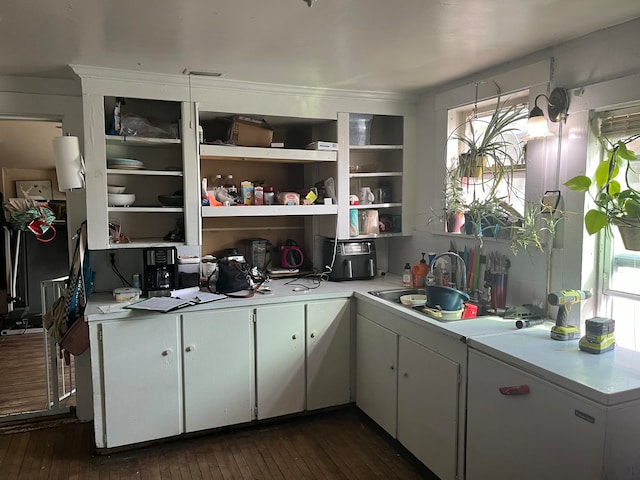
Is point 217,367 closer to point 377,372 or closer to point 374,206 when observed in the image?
point 377,372

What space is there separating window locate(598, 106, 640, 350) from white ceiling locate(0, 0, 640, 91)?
0.43 m

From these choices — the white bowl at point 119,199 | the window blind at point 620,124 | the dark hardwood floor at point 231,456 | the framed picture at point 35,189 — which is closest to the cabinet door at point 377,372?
the dark hardwood floor at point 231,456

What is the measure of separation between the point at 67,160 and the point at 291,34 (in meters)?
1.51

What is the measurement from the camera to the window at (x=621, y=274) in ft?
7.23

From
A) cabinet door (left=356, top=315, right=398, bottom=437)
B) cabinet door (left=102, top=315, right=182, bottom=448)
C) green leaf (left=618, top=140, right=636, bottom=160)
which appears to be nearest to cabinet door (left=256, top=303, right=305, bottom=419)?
cabinet door (left=356, top=315, right=398, bottom=437)

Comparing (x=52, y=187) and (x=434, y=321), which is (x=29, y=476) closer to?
(x=434, y=321)

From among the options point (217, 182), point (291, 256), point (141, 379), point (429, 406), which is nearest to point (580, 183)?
point (429, 406)

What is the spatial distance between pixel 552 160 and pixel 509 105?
0.53 meters

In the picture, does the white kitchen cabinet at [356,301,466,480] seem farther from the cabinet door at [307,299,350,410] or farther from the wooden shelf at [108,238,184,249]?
the wooden shelf at [108,238,184,249]

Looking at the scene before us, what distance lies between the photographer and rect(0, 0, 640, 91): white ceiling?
6.33 ft

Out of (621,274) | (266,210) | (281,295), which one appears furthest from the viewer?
(266,210)

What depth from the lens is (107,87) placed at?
2.85 m

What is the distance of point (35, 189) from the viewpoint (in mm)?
5914

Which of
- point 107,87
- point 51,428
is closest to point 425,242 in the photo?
point 107,87
